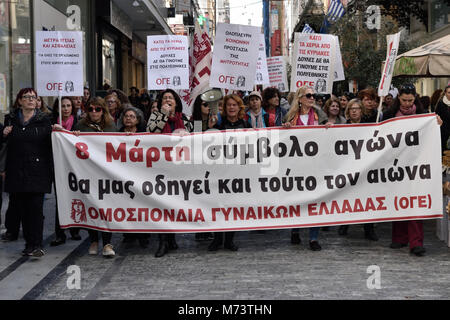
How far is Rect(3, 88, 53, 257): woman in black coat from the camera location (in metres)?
7.37

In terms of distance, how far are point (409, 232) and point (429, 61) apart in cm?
339

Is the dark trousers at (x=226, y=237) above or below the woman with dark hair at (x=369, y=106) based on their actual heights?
below

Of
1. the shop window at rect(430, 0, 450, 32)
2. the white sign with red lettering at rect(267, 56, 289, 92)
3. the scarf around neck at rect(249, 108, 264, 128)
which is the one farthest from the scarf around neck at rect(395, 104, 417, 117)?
the shop window at rect(430, 0, 450, 32)

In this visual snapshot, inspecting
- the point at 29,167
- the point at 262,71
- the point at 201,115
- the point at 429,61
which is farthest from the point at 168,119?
the point at 262,71

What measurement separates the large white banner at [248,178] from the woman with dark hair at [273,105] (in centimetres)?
200

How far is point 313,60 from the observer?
10445mm

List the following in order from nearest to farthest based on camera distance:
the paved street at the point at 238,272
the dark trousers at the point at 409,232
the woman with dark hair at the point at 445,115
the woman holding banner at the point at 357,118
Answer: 1. the paved street at the point at 238,272
2. the dark trousers at the point at 409,232
3. the woman with dark hair at the point at 445,115
4. the woman holding banner at the point at 357,118

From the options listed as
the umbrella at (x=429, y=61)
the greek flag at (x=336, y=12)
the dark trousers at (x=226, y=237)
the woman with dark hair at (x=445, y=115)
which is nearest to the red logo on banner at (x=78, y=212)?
the dark trousers at (x=226, y=237)

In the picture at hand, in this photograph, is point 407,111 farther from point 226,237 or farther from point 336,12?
point 336,12

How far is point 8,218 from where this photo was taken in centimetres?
855

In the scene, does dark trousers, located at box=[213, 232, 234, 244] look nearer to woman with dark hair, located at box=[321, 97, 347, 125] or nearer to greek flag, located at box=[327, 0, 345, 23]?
woman with dark hair, located at box=[321, 97, 347, 125]

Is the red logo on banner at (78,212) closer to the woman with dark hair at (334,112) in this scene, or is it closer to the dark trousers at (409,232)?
the dark trousers at (409,232)

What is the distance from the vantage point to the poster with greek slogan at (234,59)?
10.1 m

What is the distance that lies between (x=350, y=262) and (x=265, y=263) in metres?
0.86
